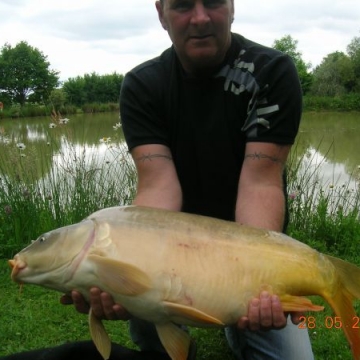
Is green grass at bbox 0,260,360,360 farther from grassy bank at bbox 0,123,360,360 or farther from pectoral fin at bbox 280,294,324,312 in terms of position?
pectoral fin at bbox 280,294,324,312

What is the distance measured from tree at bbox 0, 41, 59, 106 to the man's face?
1150 inches

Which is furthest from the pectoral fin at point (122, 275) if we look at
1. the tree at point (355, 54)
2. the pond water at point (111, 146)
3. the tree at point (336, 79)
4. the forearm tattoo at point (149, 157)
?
the tree at point (355, 54)

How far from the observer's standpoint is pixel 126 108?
174cm

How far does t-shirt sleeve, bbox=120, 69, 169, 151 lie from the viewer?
66.7 inches

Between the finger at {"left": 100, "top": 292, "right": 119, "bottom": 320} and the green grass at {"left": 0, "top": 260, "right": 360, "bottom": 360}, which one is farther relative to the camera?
the green grass at {"left": 0, "top": 260, "right": 360, "bottom": 360}

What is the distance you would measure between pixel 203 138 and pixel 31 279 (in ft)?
2.51

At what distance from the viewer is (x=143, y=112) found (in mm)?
1702

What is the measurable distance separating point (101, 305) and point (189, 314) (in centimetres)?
22

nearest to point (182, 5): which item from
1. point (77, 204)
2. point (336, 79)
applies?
point (77, 204)

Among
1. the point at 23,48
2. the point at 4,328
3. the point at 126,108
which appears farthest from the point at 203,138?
the point at 23,48

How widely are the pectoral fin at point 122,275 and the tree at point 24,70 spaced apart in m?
29.7

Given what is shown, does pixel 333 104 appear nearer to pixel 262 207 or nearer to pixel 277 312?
pixel 262 207

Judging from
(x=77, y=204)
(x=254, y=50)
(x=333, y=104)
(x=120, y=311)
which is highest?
(x=254, y=50)

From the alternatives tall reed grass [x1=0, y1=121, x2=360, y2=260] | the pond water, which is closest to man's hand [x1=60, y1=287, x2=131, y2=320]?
tall reed grass [x1=0, y1=121, x2=360, y2=260]
